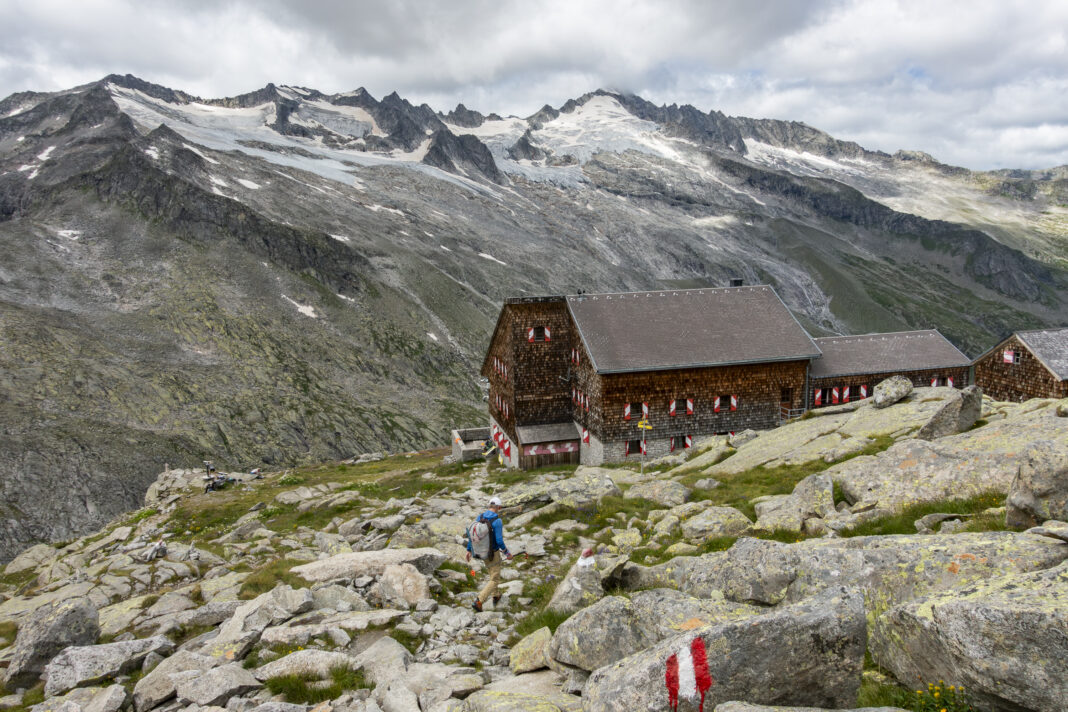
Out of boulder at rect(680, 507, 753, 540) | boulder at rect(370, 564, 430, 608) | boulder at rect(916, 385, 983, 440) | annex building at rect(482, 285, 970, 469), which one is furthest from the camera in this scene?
annex building at rect(482, 285, 970, 469)

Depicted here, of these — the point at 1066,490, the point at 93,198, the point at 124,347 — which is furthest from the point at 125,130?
the point at 1066,490

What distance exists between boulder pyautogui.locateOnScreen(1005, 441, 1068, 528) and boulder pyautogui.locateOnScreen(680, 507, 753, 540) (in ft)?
21.3

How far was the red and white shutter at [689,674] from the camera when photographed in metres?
6.15

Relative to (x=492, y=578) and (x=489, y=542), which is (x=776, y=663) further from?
(x=489, y=542)

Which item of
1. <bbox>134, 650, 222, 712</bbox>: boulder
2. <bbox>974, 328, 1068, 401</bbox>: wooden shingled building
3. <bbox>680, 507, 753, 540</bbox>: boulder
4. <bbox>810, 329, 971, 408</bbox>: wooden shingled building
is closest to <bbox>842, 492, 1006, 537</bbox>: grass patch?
<bbox>680, 507, 753, 540</bbox>: boulder

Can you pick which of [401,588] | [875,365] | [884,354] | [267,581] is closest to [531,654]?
[401,588]

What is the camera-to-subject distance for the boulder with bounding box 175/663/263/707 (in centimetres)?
977

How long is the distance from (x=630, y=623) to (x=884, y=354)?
140 feet

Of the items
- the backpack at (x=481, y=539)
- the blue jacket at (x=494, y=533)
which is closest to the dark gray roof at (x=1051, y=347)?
the blue jacket at (x=494, y=533)

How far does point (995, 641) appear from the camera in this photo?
17.5 ft

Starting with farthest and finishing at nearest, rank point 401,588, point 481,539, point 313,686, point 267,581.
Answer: point 267,581
point 481,539
point 401,588
point 313,686

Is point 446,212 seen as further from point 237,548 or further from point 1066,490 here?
point 1066,490

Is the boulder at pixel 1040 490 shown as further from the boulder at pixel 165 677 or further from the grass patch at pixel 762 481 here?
the boulder at pixel 165 677

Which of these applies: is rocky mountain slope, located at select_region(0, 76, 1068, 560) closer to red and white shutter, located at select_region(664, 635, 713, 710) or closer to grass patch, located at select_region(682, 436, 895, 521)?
grass patch, located at select_region(682, 436, 895, 521)
